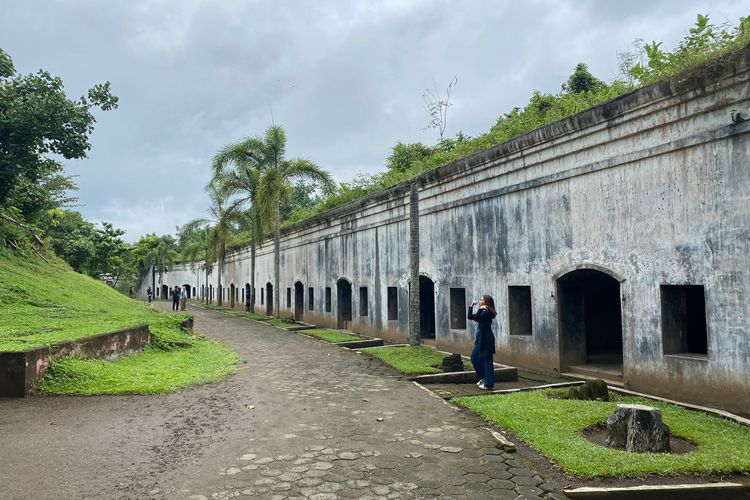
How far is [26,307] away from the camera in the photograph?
11211 millimetres

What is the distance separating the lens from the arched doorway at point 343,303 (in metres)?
17.6

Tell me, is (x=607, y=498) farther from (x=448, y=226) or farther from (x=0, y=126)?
(x=0, y=126)

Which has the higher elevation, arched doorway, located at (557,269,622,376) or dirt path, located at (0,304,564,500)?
arched doorway, located at (557,269,622,376)

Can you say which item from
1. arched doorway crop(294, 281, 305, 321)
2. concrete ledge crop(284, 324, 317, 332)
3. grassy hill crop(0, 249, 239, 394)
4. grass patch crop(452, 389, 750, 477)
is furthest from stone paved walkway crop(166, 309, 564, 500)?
arched doorway crop(294, 281, 305, 321)

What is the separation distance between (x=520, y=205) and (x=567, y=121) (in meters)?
1.70

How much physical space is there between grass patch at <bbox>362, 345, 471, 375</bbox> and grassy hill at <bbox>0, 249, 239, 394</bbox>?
2963mm

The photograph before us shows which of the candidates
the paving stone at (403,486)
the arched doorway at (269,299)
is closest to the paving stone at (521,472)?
the paving stone at (403,486)

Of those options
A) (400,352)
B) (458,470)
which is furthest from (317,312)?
(458,470)

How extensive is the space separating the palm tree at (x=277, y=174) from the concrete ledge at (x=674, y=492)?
16622 millimetres

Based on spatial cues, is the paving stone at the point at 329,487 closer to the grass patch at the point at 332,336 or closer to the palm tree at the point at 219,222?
the grass patch at the point at 332,336

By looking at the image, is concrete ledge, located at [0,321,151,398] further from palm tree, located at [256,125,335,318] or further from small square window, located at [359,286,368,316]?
palm tree, located at [256,125,335,318]

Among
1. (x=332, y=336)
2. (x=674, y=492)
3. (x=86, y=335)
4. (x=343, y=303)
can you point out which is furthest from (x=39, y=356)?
(x=343, y=303)

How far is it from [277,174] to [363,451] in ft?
51.8

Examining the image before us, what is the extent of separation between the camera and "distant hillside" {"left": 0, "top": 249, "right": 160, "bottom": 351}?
8.28 metres
